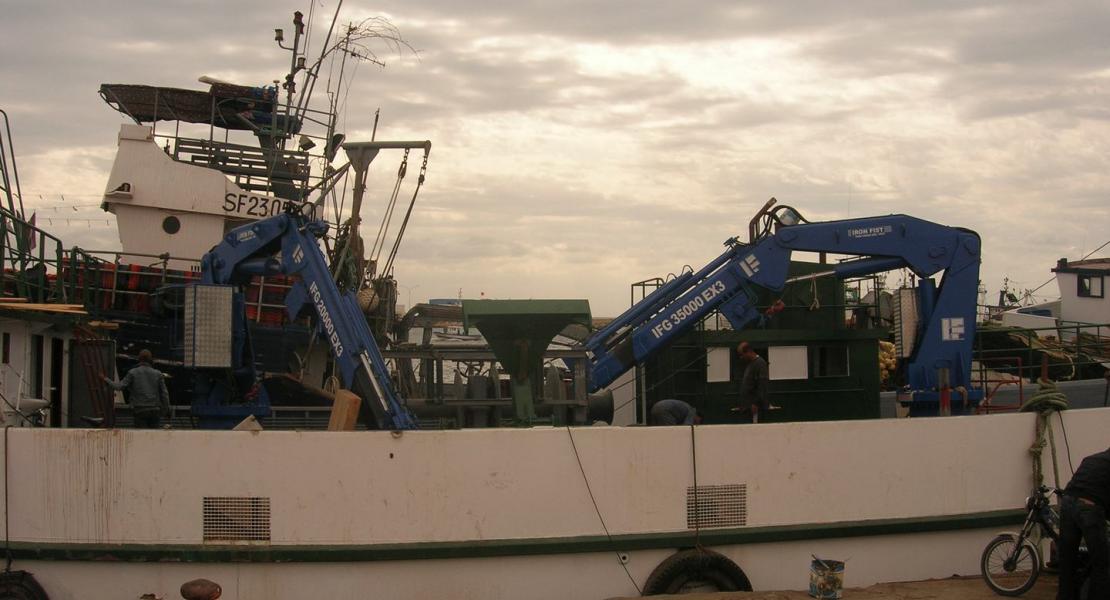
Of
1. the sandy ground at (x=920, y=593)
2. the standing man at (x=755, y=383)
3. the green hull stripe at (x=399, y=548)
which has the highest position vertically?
the standing man at (x=755, y=383)

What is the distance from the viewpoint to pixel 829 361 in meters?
14.4

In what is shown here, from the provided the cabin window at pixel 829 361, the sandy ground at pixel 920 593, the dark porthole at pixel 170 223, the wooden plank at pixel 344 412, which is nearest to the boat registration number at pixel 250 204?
the dark porthole at pixel 170 223

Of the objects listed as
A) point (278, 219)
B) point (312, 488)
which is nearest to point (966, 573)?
point (312, 488)

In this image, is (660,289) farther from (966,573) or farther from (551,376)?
(966,573)

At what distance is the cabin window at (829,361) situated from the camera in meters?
14.4

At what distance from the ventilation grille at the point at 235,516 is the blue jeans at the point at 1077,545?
19.5 feet

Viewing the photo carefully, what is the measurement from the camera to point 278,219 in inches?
487

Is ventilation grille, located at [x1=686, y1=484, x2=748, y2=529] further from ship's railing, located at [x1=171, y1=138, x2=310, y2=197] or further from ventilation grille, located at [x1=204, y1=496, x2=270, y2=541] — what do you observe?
ship's railing, located at [x1=171, y1=138, x2=310, y2=197]

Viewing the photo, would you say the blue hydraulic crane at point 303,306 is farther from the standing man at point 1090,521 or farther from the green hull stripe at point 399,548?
the standing man at point 1090,521

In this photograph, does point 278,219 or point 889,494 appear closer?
point 889,494

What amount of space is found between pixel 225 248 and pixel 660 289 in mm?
5542

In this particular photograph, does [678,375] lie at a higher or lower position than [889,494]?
higher

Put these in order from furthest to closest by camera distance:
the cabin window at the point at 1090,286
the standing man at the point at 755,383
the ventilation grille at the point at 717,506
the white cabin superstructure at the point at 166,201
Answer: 1. the cabin window at the point at 1090,286
2. the white cabin superstructure at the point at 166,201
3. the standing man at the point at 755,383
4. the ventilation grille at the point at 717,506

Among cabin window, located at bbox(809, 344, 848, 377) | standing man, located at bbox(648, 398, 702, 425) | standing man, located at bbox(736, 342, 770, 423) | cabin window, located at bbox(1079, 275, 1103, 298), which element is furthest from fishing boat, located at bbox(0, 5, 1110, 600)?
cabin window, located at bbox(1079, 275, 1103, 298)
